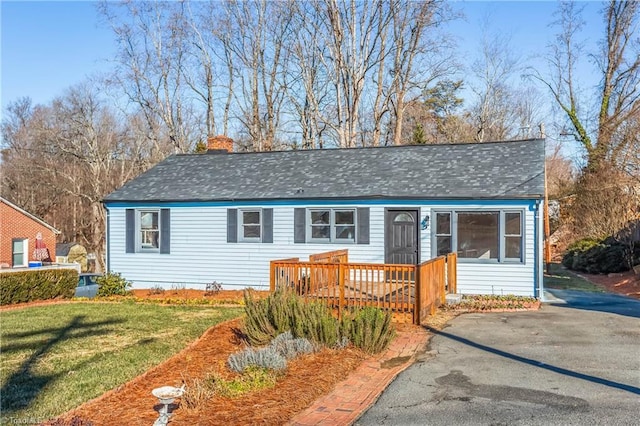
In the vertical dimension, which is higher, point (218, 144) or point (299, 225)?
point (218, 144)

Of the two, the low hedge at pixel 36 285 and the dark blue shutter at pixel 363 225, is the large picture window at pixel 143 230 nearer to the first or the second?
the low hedge at pixel 36 285

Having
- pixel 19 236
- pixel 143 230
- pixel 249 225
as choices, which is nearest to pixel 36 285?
pixel 143 230

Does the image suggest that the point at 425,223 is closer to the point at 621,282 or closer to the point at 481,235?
the point at 481,235

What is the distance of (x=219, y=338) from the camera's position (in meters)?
9.51

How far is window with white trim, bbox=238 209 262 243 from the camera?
17000 mm

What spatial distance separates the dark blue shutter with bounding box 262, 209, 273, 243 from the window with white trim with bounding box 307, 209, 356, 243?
1211 mm

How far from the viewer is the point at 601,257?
20.8 m

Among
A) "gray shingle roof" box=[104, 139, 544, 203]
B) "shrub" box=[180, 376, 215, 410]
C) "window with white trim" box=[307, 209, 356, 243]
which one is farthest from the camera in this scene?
"window with white trim" box=[307, 209, 356, 243]

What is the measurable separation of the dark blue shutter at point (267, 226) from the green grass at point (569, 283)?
8.91 metres

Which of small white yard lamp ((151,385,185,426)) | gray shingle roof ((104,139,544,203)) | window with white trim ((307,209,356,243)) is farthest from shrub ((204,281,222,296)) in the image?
small white yard lamp ((151,385,185,426))

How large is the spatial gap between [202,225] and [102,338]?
8.21 meters

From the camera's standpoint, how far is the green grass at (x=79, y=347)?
6.23 meters

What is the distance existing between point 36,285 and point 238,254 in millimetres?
5723

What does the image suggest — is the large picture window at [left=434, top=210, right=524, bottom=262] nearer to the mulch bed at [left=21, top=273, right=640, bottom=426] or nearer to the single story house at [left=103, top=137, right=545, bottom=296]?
the single story house at [left=103, top=137, right=545, bottom=296]
